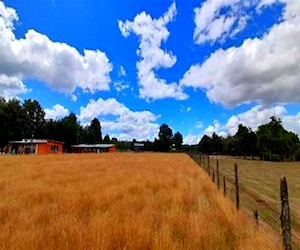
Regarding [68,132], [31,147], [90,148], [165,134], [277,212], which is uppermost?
[165,134]

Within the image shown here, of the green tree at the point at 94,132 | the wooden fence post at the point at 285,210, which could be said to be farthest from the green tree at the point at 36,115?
the wooden fence post at the point at 285,210

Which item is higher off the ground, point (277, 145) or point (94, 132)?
point (94, 132)

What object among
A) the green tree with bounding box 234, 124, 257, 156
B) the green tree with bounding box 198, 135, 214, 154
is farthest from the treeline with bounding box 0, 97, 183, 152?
the green tree with bounding box 234, 124, 257, 156

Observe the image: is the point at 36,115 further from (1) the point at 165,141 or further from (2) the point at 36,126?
(1) the point at 165,141

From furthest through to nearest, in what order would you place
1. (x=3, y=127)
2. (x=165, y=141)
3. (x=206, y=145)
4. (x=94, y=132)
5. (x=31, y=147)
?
1. (x=165, y=141)
2. (x=206, y=145)
3. (x=94, y=132)
4. (x=31, y=147)
5. (x=3, y=127)

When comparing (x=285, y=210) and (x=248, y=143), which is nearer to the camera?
(x=285, y=210)

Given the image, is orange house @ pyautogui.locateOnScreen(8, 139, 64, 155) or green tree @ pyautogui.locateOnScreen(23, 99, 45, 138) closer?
orange house @ pyautogui.locateOnScreen(8, 139, 64, 155)

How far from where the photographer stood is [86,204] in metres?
9.99

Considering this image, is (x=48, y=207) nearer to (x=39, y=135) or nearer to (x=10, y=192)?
(x=10, y=192)

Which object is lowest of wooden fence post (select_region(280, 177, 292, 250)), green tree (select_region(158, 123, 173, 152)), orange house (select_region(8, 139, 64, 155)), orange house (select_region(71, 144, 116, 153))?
wooden fence post (select_region(280, 177, 292, 250))

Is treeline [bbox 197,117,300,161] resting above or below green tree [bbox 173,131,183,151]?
below

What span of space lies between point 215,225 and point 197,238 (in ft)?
3.79

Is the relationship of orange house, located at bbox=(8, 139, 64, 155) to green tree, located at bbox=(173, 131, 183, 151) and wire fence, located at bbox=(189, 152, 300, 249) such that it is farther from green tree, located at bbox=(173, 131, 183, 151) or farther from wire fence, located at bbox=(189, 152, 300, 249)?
green tree, located at bbox=(173, 131, 183, 151)

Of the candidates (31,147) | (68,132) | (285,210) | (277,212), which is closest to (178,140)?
(68,132)
